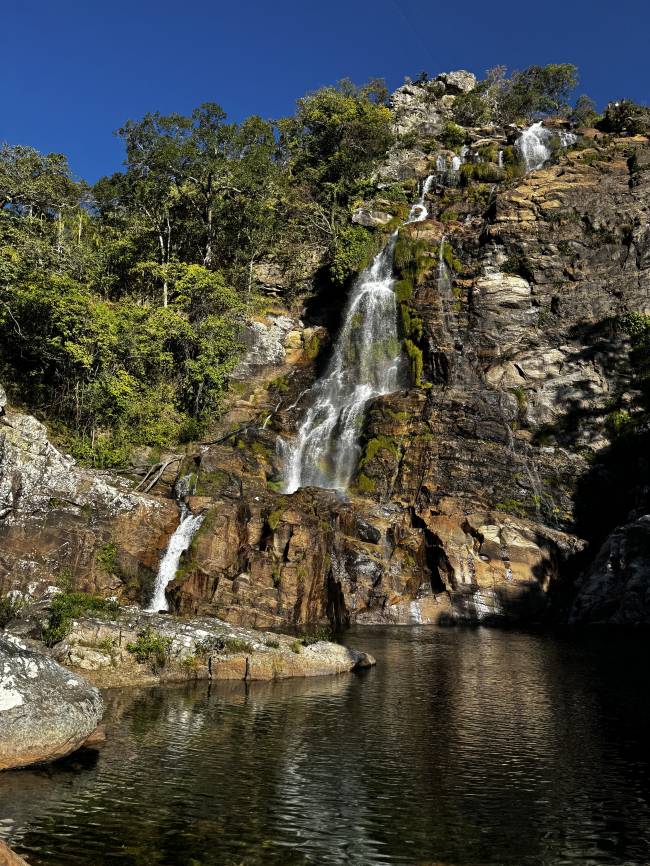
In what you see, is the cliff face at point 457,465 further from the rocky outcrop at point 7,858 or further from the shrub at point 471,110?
the shrub at point 471,110

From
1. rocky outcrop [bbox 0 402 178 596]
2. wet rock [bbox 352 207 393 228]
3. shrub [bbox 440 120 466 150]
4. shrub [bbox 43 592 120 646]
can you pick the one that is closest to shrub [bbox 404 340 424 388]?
wet rock [bbox 352 207 393 228]

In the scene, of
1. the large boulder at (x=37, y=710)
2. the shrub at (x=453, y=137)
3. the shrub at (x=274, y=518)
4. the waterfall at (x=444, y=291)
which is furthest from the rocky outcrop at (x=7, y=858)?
the shrub at (x=453, y=137)

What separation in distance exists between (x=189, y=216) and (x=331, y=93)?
28.2m

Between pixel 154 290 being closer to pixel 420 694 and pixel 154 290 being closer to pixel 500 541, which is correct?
pixel 500 541

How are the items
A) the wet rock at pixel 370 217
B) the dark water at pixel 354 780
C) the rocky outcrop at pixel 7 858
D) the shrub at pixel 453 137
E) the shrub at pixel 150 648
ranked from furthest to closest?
the shrub at pixel 453 137
the wet rock at pixel 370 217
the shrub at pixel 150 648
the dark water at pixel 354 780
the rocky outcrop at pixel 7 858

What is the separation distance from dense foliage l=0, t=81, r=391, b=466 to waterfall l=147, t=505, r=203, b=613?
9.84 meters

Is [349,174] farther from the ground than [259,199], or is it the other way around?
[349,174]

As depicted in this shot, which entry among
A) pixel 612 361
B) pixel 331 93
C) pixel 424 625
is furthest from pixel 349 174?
pixel 424 625

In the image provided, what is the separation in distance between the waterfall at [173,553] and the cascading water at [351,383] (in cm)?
1005

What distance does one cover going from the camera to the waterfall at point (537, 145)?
71669mm

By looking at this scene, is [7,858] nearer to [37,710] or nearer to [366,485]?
[37,710]

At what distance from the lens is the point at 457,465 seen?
4584cm

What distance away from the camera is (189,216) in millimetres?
63594

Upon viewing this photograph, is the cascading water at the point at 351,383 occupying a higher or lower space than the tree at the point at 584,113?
lower
